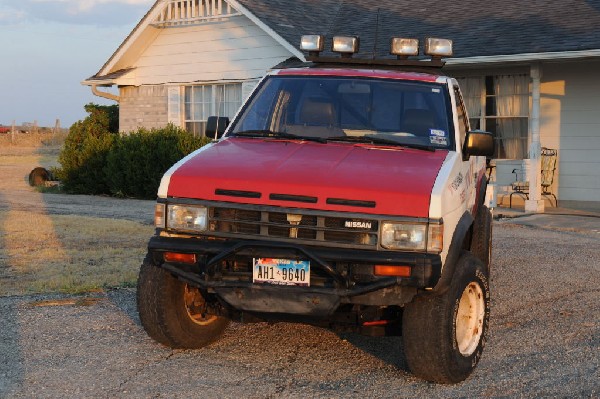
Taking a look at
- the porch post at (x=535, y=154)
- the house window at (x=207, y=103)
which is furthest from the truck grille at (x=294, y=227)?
the house window at (x=207, y=103)

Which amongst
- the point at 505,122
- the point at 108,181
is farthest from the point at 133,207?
the point at 505,122

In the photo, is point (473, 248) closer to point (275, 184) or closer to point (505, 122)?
point (275, 184)

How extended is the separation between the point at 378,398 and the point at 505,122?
45.5 feet

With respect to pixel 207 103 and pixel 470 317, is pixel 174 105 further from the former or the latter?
pixel 470 317

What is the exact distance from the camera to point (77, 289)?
8.80m

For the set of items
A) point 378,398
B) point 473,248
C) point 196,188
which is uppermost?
point 196,188

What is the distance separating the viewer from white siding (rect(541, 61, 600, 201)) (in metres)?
17.7

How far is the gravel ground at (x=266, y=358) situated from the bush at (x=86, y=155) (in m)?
13.5

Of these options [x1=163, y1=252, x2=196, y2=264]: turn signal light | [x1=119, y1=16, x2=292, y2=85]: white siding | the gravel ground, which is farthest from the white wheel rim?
[x1=119, y1=16, x2=292, y2=85]: white siding

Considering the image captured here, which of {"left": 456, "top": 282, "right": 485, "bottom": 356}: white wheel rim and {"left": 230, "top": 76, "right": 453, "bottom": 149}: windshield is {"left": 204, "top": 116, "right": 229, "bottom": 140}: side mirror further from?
{"left": 456, "top": 282, "right": 485, "bottom": 356}: white wheel rim

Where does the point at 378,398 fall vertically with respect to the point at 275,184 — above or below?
below

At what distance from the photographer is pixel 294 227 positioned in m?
5.73

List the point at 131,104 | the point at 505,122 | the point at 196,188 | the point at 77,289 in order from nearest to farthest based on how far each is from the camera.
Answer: the point at 196,188
the point at 77,289
the point at 505,122
the point at 131,104

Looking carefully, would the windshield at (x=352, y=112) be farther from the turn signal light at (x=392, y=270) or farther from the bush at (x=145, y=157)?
the bush at (x=145, y=157)
